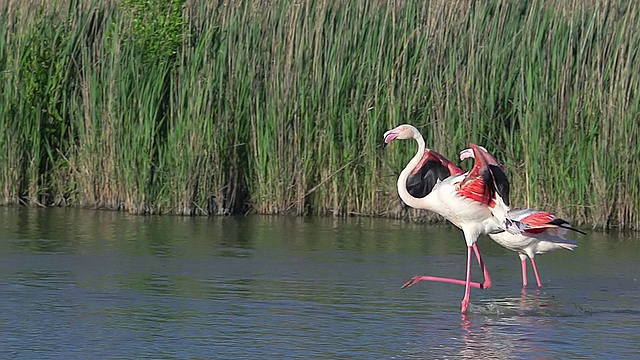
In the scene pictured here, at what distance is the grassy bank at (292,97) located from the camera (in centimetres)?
1204

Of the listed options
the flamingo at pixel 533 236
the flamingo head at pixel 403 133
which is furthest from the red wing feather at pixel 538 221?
the flamingo head at pixel 403 133

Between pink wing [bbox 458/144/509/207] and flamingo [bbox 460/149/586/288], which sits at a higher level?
pink wing [bbox 458/144/509/207]

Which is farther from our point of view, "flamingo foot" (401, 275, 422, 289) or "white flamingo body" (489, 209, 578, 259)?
"white flamingo body" (489, 209, 578, 259)

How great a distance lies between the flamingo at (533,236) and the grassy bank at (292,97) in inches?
88.7

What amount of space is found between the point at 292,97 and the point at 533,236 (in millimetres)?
3758

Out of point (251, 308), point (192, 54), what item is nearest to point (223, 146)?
point (192, 54)

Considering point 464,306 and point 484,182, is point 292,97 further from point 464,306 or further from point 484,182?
point 464,306

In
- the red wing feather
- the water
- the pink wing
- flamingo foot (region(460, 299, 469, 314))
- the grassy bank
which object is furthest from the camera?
the grassy bank

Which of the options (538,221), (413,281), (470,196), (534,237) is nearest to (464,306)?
(413,281)

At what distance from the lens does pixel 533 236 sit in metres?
9.45

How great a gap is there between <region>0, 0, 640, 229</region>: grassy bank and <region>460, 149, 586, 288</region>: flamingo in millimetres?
2254

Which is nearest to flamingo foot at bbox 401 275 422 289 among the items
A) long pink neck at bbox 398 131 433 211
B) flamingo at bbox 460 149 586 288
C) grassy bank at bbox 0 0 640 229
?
long pink neck at bbox 398 131 433 211

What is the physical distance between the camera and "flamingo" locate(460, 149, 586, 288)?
926cm

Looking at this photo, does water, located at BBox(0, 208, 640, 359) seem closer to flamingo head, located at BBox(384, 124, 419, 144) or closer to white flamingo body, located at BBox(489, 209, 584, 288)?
white flamingo body, located at BBox(489, 209, 584, 288)
